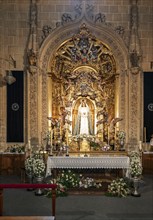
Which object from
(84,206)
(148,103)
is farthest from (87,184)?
(148,103)

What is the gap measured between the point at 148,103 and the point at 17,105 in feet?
24.0

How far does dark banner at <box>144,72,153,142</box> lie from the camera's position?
16.8 metres

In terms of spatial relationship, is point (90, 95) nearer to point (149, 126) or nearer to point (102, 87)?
point (102, 87)

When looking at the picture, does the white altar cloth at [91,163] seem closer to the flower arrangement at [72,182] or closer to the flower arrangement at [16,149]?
the flower arrangement at [72,182]

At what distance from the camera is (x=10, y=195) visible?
37.9 feet

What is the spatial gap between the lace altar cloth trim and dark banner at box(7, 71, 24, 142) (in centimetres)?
411

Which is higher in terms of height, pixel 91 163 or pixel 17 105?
pixel 17 105

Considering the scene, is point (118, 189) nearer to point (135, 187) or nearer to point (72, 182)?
point (135, 187)

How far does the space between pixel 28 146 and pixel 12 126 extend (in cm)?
162

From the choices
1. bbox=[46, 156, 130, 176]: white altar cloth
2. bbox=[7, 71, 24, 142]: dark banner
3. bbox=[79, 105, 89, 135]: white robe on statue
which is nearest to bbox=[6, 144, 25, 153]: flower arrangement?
bbox=[7, 71, 24, 142]: dark banner

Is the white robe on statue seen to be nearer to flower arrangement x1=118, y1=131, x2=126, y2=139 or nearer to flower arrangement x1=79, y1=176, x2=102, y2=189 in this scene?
flower arrangement x1=118, y1=131, x2=126, y2=139

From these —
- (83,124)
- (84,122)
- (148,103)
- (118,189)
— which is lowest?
(118,189)

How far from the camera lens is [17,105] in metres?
16.8

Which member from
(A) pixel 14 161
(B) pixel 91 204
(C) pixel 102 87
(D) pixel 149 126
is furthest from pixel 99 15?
(B) pixel 91 204
